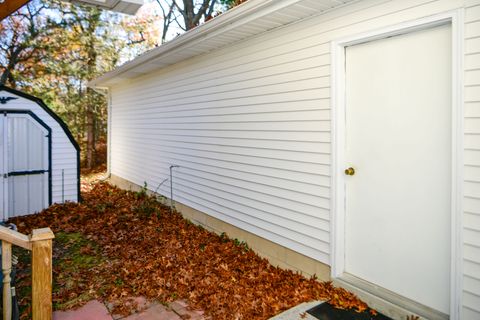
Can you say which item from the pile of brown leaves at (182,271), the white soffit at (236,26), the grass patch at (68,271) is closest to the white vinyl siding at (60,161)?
the pile of brown leaves at (182,271)

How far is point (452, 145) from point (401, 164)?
51cm

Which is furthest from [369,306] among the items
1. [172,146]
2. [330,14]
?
[172,146]

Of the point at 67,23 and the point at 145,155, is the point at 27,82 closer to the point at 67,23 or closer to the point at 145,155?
the point at 67,23

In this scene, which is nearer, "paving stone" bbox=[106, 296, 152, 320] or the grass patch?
"paving stone" bbox=[106, 296, 152, 320]

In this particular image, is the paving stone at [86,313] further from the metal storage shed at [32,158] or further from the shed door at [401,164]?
the metal storage shed at [32,158]

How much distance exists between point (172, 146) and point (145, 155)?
1.77 metres

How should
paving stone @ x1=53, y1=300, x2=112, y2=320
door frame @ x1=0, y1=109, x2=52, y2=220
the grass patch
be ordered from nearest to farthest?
paving stone @ x1=53, y1=300, x2=112, y2=320, the grass patch, door frame @ x1=0, y1=109, x2=52, y2=220

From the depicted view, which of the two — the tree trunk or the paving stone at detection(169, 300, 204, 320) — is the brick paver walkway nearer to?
the paving stone at detection(169, 300, 204, 320)

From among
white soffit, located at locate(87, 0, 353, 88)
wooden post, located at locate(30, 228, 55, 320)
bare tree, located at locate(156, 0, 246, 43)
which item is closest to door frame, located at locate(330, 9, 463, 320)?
white soffit, located at locate(87, 0, 353, 88)

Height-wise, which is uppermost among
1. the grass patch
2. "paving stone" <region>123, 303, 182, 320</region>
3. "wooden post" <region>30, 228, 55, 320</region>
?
"wooden post" <region>30, 228, 55, 320</region>

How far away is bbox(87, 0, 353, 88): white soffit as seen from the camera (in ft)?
12.1

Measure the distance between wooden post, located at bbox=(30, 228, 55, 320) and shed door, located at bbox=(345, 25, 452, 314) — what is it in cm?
286

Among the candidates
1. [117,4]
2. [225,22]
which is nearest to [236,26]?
[225,22]

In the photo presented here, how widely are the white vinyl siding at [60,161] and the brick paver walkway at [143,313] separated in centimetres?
485
